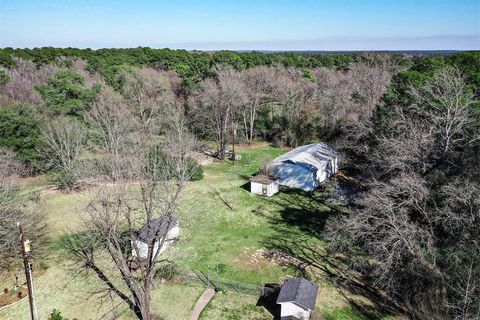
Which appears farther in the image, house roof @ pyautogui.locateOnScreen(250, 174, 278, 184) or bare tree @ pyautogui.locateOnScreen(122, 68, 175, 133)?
bare tree @ pyautogui.locateOnScreen(122, 68, 175, 133)

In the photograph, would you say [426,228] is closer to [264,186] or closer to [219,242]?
[219,242]

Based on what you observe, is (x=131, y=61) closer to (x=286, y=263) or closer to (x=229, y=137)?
(x=229, y=137)

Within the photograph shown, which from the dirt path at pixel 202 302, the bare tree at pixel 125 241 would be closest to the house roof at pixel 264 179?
the bare tree at pixel 125 241

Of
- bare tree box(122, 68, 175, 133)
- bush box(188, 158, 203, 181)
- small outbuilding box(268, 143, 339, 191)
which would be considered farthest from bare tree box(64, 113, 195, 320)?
bare tree box(122, 68, 175, 133)

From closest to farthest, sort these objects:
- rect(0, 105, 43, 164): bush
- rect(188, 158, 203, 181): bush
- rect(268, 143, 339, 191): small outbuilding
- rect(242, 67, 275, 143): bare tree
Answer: rect(0, 105, 43, 164): bush
rect(188, 158, 203, 181): bush
rect(268, 143, 339, 191): small outbuilding
rect(242, 67, 275, 143): bare tree

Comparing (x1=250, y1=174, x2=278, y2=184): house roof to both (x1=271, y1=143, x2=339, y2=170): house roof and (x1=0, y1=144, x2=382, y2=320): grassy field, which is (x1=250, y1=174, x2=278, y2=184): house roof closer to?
(x1=0, y1=144, x2=382, y2=320): grassy field

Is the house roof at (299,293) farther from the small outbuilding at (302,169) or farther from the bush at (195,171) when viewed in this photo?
the bush at (195,171)

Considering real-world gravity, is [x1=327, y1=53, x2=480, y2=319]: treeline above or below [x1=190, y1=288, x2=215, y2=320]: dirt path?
above
